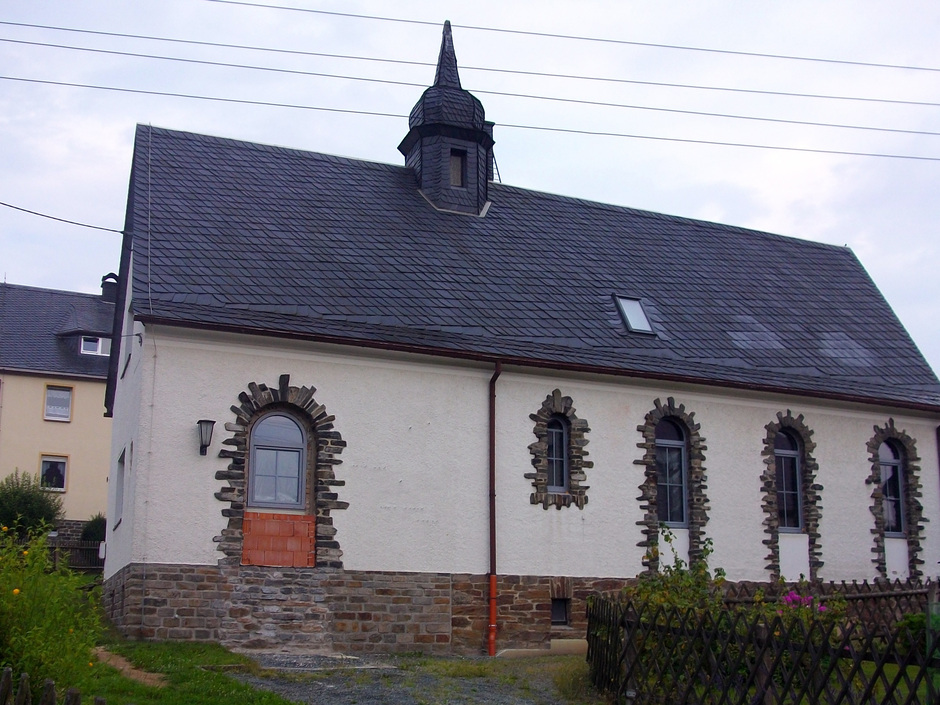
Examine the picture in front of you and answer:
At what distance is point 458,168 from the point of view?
2338cm

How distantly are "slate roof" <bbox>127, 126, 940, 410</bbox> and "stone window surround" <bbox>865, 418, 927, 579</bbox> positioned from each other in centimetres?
80

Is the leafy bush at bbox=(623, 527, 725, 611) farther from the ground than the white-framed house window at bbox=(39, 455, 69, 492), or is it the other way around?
the white-framed house window at bbox=(39, 455, 69, 492)

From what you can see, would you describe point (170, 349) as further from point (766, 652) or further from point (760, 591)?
point (766, 652)

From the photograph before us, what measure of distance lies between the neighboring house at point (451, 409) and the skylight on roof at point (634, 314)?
6 cm

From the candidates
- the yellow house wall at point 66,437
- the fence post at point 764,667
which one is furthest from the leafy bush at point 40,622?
the yellow house wall at point 66,437

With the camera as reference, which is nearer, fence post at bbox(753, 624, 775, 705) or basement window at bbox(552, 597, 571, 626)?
fence post at bbox(753, 624, 775, 705)

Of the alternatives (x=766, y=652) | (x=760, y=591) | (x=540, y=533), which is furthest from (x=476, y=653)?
(x=766, y=652)

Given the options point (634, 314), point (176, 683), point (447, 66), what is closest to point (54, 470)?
point (447, 66)

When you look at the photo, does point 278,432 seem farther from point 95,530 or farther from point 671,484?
point 95,530

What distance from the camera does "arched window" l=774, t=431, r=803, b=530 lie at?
20438 millimetres

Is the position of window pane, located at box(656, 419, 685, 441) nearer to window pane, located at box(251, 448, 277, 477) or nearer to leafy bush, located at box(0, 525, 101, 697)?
window pane, located at box(251, 448, 277, 477)

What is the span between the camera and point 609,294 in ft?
69.9

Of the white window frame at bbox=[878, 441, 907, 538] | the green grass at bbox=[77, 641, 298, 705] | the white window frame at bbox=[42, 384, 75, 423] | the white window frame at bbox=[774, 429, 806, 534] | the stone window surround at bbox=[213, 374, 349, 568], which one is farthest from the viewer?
the white window frame at bbox=[42, 384, 75, 423]

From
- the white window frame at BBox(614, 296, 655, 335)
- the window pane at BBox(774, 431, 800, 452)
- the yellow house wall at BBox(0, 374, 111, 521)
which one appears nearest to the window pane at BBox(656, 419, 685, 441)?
the white window frame at BBox(614, 296, 655, 335)
